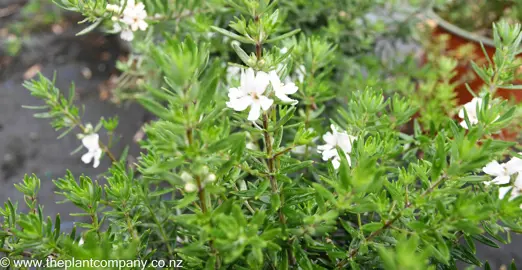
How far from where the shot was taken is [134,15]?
1.25m

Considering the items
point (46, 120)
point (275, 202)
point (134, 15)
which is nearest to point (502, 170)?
point (275, 202)

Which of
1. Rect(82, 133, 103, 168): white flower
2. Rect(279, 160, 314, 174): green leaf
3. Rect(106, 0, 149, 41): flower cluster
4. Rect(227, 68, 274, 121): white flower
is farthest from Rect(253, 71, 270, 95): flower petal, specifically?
Rect(82, 133, 103, 168): white flower

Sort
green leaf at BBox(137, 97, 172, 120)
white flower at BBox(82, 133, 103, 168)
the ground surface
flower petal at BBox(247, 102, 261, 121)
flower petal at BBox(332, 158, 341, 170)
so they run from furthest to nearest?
the ground surface → white flower at BBox(82, 133, 103, 168) → flower petal at BBox(332, 158, 341, 170) → flower petal at BBox(247, 102, 261, 121) → green leaf at BBox(137, 97, 172, 120)

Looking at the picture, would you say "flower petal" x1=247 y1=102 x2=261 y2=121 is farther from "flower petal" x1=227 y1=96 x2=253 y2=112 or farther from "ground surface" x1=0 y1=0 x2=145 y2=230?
"ground surface" x1=0 y1=0 x2=145 y2=230

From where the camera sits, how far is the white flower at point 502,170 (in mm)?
850

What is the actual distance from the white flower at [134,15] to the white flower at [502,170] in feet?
3.31

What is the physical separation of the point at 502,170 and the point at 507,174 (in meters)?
0.01

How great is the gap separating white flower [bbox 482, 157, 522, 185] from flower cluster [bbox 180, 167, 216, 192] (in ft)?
1.83

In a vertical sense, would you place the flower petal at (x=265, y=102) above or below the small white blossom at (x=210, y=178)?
above

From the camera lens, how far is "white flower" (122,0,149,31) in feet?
4.08

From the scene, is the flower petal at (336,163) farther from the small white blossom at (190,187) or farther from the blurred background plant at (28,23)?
the blurred background plant at (28,23)

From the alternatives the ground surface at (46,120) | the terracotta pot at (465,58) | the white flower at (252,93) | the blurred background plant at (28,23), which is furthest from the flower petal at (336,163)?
the blurred background plant at (28,23)

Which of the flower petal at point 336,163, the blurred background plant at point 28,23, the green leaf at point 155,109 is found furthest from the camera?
the blurred background plant at point 28,23

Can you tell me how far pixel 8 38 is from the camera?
304cm
